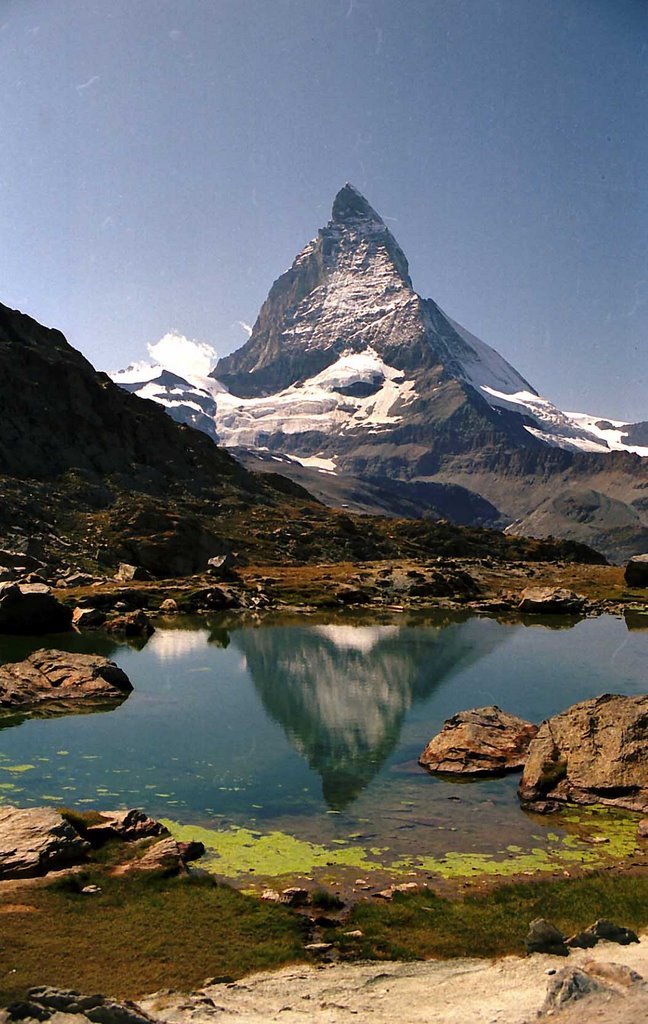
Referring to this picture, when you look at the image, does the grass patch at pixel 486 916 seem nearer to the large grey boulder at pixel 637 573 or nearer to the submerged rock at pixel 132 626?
the submerged rock at pixel 132 626

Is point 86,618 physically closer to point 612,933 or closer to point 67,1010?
point 612,933

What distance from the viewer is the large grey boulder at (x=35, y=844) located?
2786 cm

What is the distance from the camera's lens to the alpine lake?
33.0 metres

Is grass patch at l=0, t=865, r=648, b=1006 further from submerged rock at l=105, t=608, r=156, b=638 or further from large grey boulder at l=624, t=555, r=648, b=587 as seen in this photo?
large grey boulder at l=624, t=555, r=648, b=587

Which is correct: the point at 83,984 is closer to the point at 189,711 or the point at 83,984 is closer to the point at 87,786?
the point at 87,786

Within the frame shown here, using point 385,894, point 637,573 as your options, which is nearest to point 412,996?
point 385,894

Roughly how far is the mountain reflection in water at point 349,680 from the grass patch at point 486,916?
12600 mm

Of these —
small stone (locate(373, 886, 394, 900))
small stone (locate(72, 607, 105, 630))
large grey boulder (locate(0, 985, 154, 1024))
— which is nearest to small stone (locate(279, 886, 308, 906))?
small stone (locate(373, 886, 394, 900))

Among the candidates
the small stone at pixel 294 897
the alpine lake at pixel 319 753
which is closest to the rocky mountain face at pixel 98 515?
the alpine lake at pixel 319 753

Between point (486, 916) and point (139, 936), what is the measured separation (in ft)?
35.1

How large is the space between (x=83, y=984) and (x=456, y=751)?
28.9 meters

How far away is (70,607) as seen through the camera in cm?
9919

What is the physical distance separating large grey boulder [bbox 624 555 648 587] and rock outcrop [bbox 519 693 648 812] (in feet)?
399

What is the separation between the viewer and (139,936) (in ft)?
78.3
